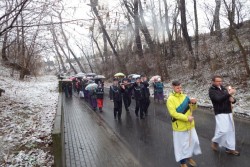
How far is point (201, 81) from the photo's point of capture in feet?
70.8

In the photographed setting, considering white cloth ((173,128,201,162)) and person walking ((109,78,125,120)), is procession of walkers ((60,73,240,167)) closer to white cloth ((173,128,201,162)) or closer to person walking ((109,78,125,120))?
white cloth ((173,128,201,162))

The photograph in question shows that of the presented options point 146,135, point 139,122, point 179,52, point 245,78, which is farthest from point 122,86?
point 179,52

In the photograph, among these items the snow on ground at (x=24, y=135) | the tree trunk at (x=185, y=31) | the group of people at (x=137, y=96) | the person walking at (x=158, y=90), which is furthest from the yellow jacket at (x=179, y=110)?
the tree trunk at (x=185, y=31)

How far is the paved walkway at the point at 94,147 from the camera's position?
770cm

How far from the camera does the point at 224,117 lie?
23.9 ft

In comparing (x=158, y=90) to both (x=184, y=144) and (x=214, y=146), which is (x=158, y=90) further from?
(x=184, y=144)

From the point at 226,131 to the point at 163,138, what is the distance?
9.14 feet

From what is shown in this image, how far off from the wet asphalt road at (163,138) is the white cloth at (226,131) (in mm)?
290

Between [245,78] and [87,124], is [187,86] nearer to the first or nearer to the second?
[245,78]

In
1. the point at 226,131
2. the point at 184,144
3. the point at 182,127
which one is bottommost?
the point at 184,144

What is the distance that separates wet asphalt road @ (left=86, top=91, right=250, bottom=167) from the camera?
7117mm

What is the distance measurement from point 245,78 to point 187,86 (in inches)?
211

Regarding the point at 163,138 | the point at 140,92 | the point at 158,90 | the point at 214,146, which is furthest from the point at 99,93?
the point at 214,146

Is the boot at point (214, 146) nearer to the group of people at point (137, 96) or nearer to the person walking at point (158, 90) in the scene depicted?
the group of people at point (137, 96)
